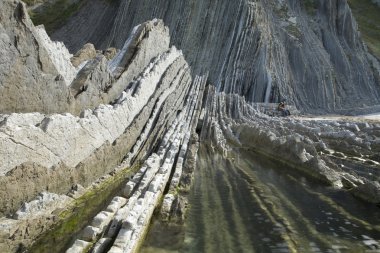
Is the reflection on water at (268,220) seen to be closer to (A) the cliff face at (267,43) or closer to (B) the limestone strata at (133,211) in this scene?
(B) the limestone strata at (133,211)

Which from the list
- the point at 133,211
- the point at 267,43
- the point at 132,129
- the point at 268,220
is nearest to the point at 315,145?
the point at 132,129

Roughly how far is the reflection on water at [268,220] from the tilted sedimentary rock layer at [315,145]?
744mm

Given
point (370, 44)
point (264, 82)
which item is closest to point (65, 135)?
point (264, 82)

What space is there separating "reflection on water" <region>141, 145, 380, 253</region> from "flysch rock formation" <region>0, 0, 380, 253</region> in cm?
57

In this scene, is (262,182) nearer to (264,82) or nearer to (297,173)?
(297,173)

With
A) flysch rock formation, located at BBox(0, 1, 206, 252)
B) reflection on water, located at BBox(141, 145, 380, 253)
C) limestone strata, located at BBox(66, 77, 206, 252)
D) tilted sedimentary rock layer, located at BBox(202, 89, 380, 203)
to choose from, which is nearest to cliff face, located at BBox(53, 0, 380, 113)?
tilted sedimentary rock layer, located at BBox(202, 89, 380, 203)

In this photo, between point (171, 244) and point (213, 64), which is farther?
point (213, 64)

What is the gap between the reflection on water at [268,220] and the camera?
8.21 meters

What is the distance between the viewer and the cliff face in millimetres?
40281

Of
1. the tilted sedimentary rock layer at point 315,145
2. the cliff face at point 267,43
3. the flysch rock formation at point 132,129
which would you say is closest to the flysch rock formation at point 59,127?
the flysch rock formation at point 132,129

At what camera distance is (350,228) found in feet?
30.5

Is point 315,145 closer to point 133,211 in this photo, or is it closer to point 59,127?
point 59,127

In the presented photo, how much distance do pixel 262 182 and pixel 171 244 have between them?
241 inches

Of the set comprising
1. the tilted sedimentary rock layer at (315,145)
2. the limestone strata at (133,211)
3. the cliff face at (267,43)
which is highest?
the cliff face at (267,43)
